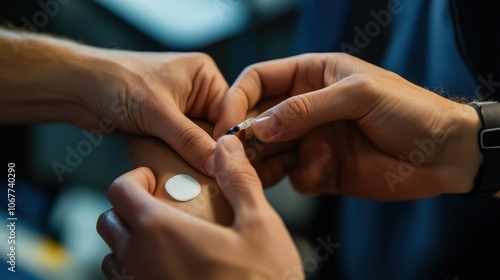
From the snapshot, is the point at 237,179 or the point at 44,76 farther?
the point at 44,76

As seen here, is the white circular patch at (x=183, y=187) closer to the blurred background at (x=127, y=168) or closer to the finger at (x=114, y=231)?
the finger at (x=114, y=231)

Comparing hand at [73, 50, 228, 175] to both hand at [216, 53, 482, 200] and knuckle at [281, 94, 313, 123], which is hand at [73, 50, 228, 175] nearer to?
hand at [216, 53, 482, 200]

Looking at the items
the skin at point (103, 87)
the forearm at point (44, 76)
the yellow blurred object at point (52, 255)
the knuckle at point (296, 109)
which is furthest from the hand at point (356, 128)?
the yellow blurred object at point (52, 255)

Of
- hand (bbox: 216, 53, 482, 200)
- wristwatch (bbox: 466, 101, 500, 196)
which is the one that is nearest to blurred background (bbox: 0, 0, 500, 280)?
hand (bbox: 216, 53, 482, 200)

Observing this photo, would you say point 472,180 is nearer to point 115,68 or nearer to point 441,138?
point 441,138

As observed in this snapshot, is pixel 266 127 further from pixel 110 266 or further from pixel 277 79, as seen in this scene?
pixel 110 266

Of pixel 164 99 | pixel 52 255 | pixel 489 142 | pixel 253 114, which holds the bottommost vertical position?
pixel 52 255

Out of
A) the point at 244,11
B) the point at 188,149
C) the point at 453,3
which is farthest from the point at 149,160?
the point at 453,3

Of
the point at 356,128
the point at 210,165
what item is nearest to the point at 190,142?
the point at 210,165
